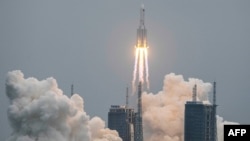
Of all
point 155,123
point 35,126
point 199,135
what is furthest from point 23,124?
point 199,135

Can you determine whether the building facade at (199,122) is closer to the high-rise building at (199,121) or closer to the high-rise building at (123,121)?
the high-rise building at (199,121)

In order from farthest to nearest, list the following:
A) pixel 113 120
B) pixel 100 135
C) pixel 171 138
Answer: pixel 113 120
pixel 171 138
pixel 100 135

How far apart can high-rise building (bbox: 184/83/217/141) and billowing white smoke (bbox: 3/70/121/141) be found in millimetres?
29413

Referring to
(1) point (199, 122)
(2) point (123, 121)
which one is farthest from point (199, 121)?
(2) point (123, 121)

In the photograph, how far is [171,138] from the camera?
136125mm

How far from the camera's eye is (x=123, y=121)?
485ft

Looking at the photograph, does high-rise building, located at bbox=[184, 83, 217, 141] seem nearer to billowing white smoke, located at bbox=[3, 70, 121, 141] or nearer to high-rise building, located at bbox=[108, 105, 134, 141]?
high-rise building, located at bbox=[108, 105, 134, 141]

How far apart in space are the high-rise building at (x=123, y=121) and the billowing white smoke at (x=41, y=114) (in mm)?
29066

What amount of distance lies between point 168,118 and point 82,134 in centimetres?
2384

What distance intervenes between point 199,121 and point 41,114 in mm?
40494

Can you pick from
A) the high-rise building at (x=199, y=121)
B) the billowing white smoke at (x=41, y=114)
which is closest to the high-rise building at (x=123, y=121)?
the high-rise building at (x=199, y=121)

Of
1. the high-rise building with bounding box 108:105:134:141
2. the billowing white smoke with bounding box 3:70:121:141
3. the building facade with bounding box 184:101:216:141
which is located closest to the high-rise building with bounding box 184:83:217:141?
the building facade with bounding box 184:101:216:141

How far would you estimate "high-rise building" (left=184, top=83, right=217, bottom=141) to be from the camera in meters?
144

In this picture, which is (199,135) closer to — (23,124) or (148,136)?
(148,136)
